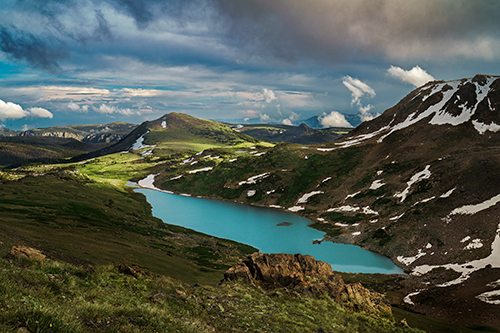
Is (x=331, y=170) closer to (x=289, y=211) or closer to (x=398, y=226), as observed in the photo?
(x=289, y=211)

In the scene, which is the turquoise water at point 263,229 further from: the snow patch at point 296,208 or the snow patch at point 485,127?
Answer: the snow patch at point 485,127

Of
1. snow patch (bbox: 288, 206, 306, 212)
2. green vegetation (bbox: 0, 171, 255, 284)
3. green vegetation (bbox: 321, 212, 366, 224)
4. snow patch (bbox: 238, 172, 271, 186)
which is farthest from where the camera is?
snow patch (bbox: 238, 172, 271, 186)

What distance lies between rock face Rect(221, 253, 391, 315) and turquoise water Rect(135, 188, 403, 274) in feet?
99.4

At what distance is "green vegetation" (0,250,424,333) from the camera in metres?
10.0

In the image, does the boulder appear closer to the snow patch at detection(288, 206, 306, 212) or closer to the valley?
the valley

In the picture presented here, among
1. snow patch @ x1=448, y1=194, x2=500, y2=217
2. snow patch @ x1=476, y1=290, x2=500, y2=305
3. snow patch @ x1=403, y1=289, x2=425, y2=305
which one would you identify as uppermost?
snow patch @ x1=448, y1=194, x2=500, y2=217

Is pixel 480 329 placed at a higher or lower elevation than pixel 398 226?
lower

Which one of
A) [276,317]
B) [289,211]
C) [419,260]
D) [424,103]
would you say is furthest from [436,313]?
[424,103]

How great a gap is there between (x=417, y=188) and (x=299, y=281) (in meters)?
72.5

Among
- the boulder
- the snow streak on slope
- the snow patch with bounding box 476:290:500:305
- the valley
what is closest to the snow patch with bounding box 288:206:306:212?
the valley

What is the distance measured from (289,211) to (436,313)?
8043cm

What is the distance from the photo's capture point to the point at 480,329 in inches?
1255

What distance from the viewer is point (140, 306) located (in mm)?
15102

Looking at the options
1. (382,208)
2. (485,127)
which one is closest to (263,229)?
(382,208)
